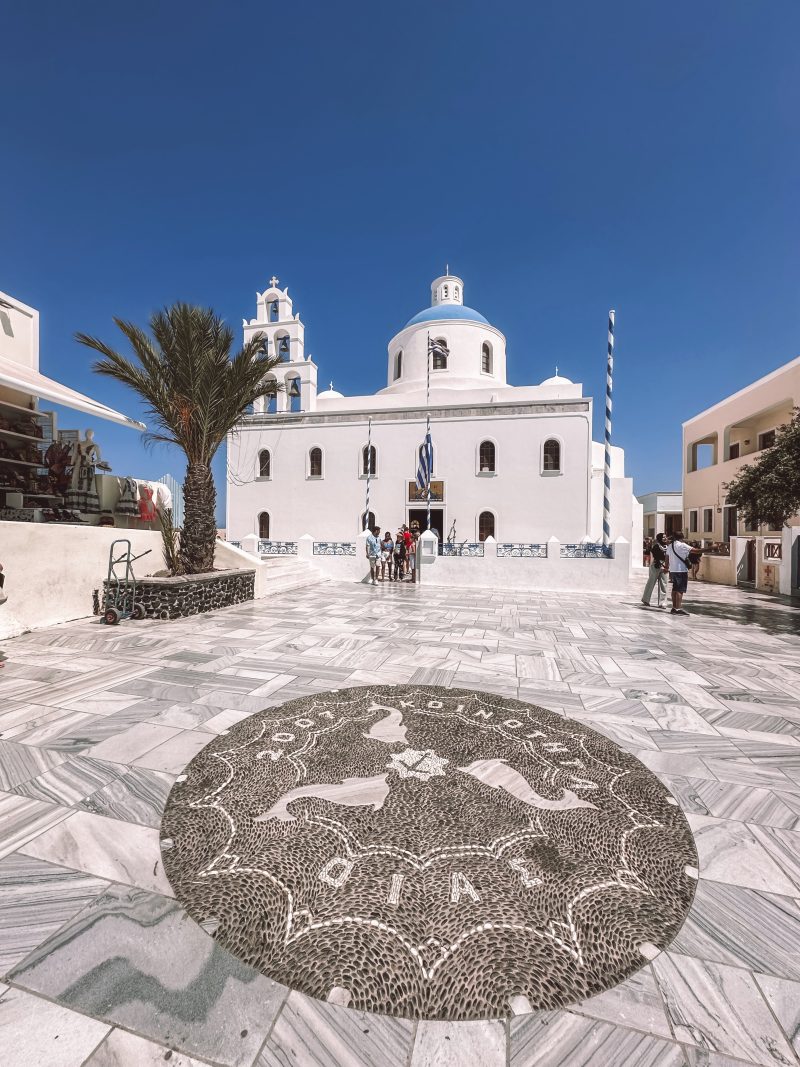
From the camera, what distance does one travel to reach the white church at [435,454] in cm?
1944

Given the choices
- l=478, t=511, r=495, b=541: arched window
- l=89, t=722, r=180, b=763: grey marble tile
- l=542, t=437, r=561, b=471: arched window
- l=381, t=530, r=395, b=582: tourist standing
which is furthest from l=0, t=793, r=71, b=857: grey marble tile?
l=542, t=437, r=561, b=471: arched window

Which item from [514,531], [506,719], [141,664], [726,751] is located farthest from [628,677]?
[514,531]

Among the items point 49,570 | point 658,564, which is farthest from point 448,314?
point 49,570

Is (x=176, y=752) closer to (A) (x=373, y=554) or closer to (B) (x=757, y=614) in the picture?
(A) (x=373, y=554)

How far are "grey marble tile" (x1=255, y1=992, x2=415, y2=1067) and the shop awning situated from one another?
7.97m

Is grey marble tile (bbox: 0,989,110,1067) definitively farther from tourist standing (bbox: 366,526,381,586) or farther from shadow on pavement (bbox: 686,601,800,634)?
tourist standing (bbox: 366,526,381,586)

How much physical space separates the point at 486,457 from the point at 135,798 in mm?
19247

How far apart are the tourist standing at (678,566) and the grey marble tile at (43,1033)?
937 cm

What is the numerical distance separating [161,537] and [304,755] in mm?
7488

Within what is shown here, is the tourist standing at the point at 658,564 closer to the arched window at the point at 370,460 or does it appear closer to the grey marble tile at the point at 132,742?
the grey marble tile at the point at 132,742

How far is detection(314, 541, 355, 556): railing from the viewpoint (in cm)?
1422

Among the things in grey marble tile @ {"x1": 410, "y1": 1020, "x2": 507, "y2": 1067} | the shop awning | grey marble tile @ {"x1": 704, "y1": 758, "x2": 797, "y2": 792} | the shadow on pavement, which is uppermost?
the shop awning

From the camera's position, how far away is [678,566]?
8.56 m

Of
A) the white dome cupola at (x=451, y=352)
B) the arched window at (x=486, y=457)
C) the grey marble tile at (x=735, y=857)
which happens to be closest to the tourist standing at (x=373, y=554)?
the arched window at (x=486, y=457)
